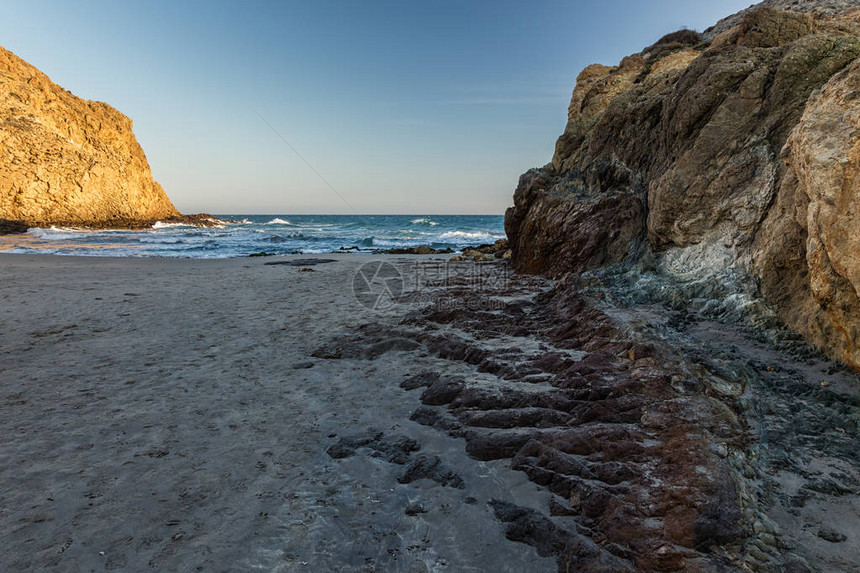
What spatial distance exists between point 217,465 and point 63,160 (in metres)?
59.5

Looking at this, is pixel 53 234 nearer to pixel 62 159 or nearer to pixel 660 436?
pixel 62 159

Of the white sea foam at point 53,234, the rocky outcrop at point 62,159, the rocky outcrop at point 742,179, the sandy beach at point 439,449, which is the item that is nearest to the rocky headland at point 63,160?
the rocky outcrop at point 62,159

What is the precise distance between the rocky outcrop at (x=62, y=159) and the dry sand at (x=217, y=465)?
47.7 m

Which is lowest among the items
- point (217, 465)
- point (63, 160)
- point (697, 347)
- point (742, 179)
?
point (217, 465)

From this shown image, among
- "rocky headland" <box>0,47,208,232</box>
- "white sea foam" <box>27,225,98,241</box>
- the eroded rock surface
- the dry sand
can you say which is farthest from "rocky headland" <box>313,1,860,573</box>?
"rocky headland" <box>0,47,208,232</box>

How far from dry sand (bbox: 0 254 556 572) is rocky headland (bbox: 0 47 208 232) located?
140 feet

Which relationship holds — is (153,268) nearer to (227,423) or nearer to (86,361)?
(86,361)

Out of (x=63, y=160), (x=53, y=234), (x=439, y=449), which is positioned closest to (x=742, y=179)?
(x=439, y=449)

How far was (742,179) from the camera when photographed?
5980 mm

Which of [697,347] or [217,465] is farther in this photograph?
[697,347]

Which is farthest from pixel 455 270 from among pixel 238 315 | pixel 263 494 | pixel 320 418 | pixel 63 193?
pixel 63 193

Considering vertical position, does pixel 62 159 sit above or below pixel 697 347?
above

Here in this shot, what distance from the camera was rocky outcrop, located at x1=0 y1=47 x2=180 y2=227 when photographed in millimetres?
40281

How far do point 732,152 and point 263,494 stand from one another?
7771 mm
